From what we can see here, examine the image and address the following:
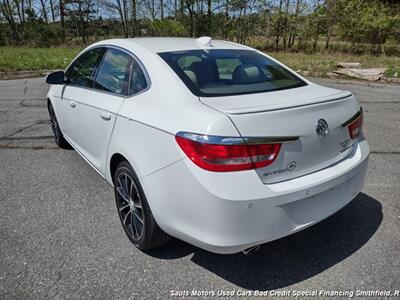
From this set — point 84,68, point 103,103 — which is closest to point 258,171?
point 103,103

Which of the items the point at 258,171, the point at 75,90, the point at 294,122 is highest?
the point at 294,122

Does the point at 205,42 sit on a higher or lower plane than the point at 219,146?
higher

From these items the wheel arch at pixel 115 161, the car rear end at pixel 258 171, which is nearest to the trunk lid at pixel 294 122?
the car rear end at pixel 258 171

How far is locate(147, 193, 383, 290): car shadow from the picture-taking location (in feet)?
7.49

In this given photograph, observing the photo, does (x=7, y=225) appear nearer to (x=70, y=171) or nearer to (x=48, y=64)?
(x=70, y=171)

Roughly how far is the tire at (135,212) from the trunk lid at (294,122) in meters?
0.82

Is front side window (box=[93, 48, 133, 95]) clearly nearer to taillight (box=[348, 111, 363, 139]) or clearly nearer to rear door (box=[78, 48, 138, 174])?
rear door (box=[78, 48, 138, 174])

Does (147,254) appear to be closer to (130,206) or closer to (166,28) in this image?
(130,206)

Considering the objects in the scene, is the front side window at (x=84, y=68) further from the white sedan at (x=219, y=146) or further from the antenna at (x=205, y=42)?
the antenna at (x=205, y=42)

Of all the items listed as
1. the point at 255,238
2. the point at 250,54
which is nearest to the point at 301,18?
the point at 250,54

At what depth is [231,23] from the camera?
2952 cm

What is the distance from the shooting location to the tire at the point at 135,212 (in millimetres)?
2363

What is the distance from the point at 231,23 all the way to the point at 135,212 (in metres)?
29.5

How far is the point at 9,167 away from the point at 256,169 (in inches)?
140
